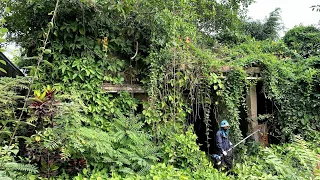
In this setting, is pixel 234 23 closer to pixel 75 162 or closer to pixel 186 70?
pixel 186 70

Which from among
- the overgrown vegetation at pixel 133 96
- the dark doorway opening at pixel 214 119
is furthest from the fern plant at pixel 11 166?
the dark doorway opening at pixel 214 119

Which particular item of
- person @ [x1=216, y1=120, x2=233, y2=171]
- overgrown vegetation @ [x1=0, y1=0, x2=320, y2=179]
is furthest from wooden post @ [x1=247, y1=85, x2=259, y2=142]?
person @ [x1=216, y1=120, x2=233, y2=171]

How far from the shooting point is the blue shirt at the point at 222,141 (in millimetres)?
4952

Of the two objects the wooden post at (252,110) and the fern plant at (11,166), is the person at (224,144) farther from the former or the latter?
the fern plant at (11,166)

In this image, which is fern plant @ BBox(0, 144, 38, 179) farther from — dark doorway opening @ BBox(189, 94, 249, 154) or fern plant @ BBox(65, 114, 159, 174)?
dark doorway opening @ BBox(189, 94, 249, 154)

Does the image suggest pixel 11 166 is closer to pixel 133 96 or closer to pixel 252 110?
pixel 133 96

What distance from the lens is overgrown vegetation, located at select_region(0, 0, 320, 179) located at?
3.45 m

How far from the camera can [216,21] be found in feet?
29.9

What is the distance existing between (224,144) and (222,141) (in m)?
0.07

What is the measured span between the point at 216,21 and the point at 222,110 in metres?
4.89

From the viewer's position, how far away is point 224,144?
5016 mm

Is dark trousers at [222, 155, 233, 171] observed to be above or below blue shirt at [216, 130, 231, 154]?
below

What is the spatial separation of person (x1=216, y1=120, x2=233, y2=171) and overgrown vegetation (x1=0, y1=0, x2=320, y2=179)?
0.14 meters

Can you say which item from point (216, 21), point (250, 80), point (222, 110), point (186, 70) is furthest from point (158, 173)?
point (216, 21)
